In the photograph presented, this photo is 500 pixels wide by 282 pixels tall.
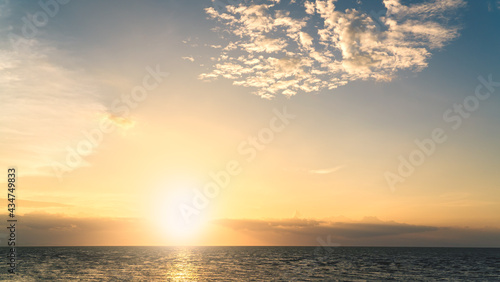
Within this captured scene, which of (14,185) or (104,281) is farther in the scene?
(104,281)

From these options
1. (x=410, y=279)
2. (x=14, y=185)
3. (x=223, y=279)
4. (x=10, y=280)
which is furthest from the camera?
(x=410, y=279)

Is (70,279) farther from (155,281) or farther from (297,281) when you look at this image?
(297,281)

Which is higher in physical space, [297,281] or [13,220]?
[13,220]

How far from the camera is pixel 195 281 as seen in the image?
199ft

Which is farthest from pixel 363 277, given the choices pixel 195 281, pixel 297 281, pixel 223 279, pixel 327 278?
pixel 195 281

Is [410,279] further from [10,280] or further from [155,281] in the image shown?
[10,280]

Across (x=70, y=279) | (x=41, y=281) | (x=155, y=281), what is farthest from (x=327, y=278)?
(x=41, y=281)

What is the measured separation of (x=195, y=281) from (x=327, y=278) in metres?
24.9

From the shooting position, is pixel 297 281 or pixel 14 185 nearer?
pixel 14 185

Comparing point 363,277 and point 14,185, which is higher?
point 14,185

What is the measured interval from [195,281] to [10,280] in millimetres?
31910

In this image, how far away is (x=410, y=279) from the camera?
220 ft

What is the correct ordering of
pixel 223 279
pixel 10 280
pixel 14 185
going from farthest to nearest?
1. pixel 223 279
2. pixel 10 280
3. pixel 14 185

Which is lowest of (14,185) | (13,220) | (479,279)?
(479,279)
